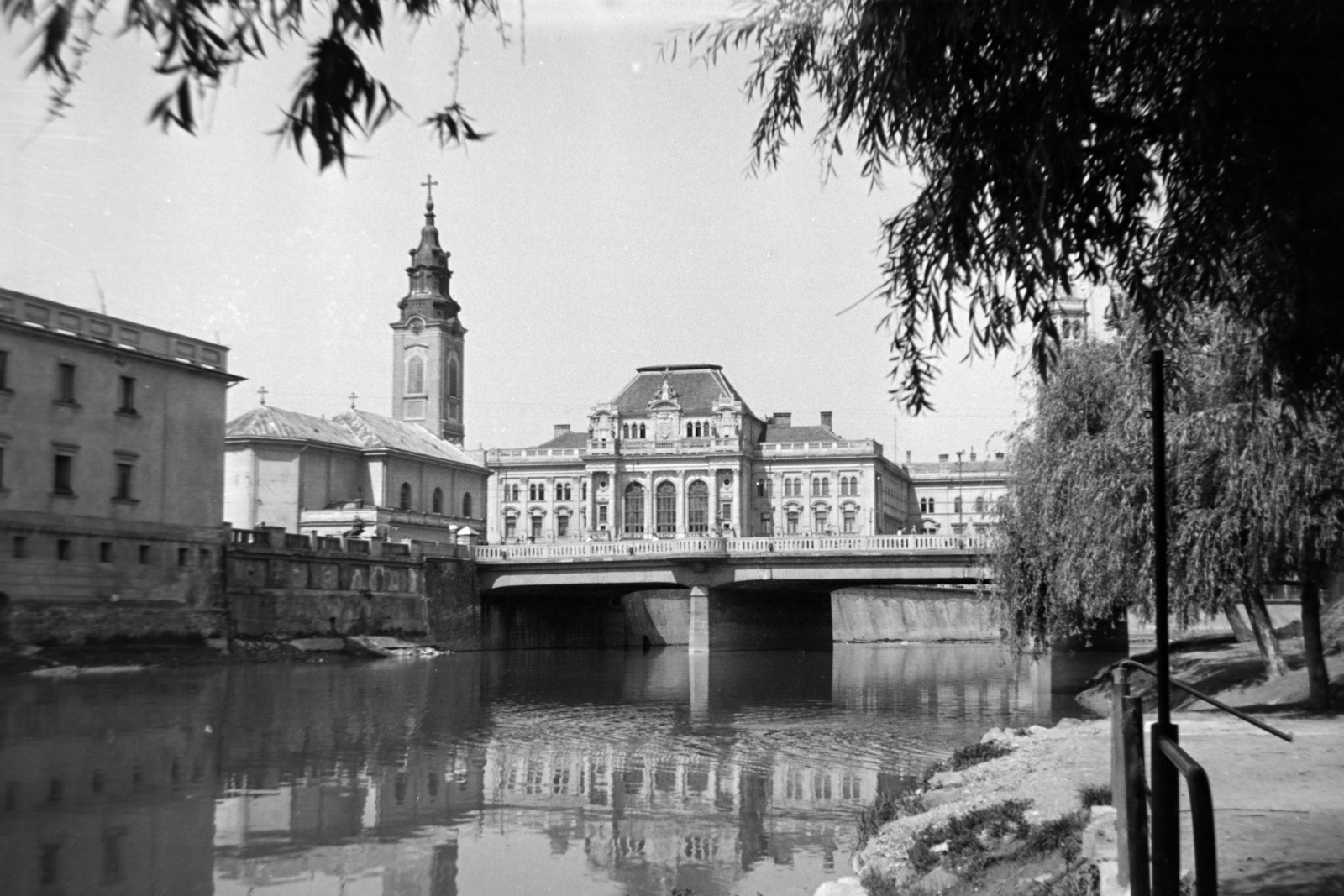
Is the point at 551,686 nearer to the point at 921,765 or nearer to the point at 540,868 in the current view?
the point at 921,765

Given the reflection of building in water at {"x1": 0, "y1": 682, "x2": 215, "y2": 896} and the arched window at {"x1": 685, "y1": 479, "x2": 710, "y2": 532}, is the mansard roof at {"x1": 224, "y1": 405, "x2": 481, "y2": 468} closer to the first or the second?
the arched window at {"x1": 685, "y1": 479, "x2": 710, "y2": 532}

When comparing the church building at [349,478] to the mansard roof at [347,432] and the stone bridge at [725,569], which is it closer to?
the mansard roof at [347,432]

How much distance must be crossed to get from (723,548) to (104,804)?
40717mm

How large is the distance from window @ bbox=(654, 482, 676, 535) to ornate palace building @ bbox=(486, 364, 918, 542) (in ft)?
0.23

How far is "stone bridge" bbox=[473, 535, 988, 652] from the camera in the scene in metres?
51.4

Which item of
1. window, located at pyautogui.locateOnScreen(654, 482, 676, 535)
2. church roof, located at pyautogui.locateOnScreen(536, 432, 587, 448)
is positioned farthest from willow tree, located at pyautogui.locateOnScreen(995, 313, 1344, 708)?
church roof, located at pyautogui.locateOnScreen(536, 432, 587, 448)

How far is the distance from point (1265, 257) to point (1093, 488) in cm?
1554

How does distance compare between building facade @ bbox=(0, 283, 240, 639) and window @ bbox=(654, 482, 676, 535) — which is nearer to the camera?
building facade @ bbox=(0, 283, 240, 639)

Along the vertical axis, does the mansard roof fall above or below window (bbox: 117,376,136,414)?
above

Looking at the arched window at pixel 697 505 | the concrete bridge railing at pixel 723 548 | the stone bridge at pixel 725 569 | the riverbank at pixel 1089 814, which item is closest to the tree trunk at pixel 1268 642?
the riverbank at pixel 1089 814

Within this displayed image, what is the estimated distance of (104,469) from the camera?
39.6 meters

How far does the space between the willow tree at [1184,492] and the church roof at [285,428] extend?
4885 cm

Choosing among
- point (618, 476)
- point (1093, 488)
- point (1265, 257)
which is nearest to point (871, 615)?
point (618, 476)

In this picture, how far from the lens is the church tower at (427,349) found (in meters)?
95.2
